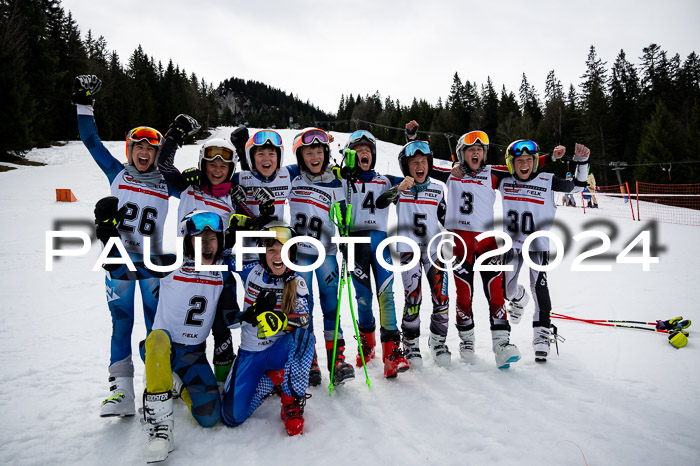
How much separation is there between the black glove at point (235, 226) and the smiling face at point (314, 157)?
1.06 m

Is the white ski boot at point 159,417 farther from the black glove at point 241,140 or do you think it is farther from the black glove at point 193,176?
the black glove at point 241,140

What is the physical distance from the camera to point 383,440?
288 cm

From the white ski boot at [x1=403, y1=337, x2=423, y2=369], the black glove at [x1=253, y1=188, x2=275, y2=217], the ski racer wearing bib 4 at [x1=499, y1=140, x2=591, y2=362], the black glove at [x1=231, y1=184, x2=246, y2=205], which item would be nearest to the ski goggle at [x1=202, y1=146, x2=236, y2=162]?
the black glove at [x1=231, y1=184, x2=246, y2=205]

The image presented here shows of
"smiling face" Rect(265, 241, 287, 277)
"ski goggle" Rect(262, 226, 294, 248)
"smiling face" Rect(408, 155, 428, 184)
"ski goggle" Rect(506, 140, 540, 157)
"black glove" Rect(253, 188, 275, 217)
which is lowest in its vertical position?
"smiling face" Rect(265, 241, 287, 277)

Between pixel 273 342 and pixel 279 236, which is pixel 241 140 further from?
pixel 273 342

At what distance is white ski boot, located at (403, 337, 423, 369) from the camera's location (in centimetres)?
403

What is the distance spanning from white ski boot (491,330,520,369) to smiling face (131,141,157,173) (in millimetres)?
4280

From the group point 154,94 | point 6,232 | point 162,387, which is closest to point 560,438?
point 162,387

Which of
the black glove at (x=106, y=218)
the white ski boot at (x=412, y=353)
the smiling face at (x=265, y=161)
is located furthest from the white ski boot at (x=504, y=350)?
the black glove at (x=106, y=218)

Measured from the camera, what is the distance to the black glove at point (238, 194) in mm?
3643

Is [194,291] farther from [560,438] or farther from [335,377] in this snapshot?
[560,438]

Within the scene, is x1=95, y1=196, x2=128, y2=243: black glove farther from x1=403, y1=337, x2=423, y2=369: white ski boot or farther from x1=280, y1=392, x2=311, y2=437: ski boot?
x1=403, y1=337, x2=423, y2=369: white ski boot

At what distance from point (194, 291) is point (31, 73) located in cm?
3984

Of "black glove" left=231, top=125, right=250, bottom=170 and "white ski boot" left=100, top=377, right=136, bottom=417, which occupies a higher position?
"black glove" left=231, top=125, right=250, bottom=170
